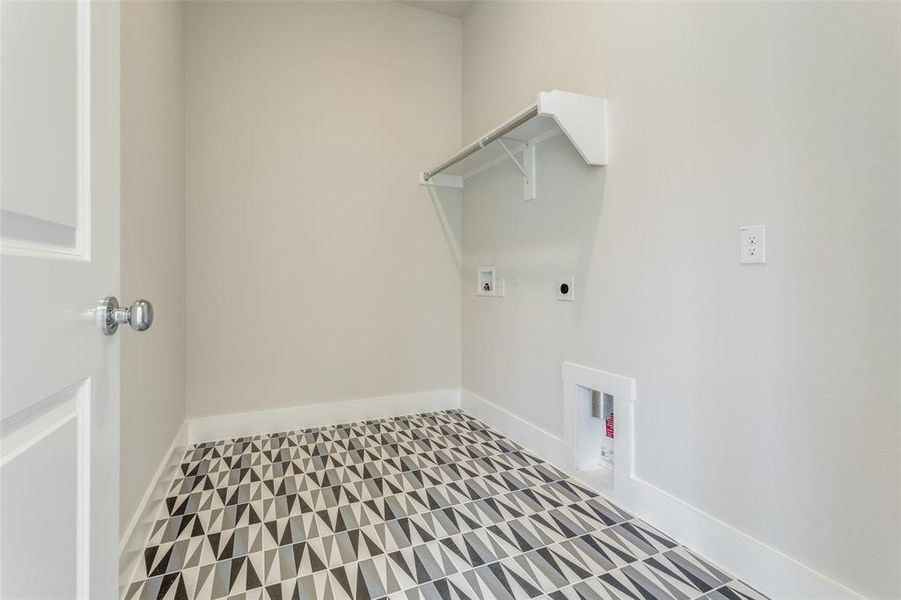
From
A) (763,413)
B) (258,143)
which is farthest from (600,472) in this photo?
(258,143)

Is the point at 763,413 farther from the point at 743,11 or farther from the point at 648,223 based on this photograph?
the point at 743,11

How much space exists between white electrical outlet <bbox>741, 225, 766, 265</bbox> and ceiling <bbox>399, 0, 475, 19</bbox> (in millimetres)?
2499

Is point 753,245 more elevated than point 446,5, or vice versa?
point 446,5

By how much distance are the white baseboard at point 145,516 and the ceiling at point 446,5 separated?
9.77 feet

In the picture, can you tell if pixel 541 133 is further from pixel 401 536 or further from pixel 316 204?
pixel 401 536

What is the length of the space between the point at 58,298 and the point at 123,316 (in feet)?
0.55

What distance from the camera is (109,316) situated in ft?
2.11

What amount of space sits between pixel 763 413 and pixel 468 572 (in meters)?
1.01

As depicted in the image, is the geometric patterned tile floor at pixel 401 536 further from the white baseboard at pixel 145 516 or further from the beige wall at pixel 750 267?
the beige wall at pixel 750 267

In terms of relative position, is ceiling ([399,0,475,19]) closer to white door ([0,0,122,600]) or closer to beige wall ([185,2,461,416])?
beige wall ([185,2,461,416])

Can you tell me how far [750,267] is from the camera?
127 centimetres

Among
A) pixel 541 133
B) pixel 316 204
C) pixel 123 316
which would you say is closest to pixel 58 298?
pixel 123 316

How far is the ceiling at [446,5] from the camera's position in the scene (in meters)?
2.82

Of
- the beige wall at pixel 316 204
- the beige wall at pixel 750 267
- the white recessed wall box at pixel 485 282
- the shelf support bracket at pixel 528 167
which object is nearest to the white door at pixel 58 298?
the beige wall at pixel 750 267
